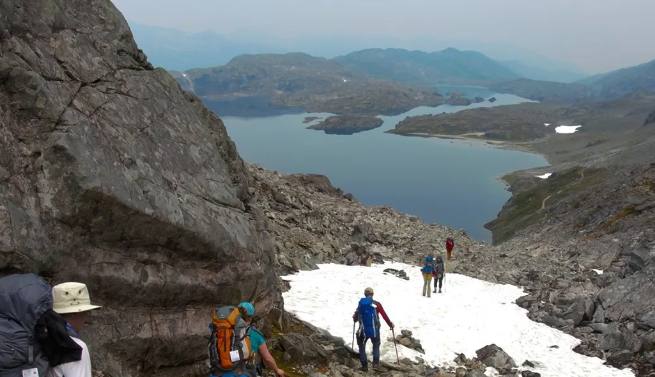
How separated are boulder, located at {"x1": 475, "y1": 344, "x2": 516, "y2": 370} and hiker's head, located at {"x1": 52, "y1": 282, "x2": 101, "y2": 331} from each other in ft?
50.5

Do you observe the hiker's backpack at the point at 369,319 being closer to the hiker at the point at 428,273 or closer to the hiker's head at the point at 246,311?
the hiker's head at the point at 246,311

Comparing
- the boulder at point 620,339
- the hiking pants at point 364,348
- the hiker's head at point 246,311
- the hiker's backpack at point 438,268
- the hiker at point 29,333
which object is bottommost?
the boulder at point 620,339

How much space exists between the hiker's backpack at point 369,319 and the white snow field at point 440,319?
5.34 feet

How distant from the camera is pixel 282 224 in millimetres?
34938

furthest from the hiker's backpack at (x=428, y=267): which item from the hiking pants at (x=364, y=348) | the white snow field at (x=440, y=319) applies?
the hiking pants at (x=364, y=348)

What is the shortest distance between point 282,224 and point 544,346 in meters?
19.0

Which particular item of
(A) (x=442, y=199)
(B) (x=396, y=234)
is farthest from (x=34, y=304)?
(A) (x=442, y=199)

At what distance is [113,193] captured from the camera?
1041 cm

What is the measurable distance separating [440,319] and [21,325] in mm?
18749

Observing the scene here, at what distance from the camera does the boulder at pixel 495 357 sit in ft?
59.1

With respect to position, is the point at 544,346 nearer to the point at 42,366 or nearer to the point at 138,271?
the point at 138,271

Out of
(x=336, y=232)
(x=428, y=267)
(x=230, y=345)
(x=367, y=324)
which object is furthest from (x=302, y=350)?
(x=336, y=232)

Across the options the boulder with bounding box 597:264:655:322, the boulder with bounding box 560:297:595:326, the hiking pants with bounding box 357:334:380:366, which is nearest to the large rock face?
the hiking pants with bounding box 357:334:380:366

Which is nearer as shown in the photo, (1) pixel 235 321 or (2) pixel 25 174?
(1) pixel 235 321
